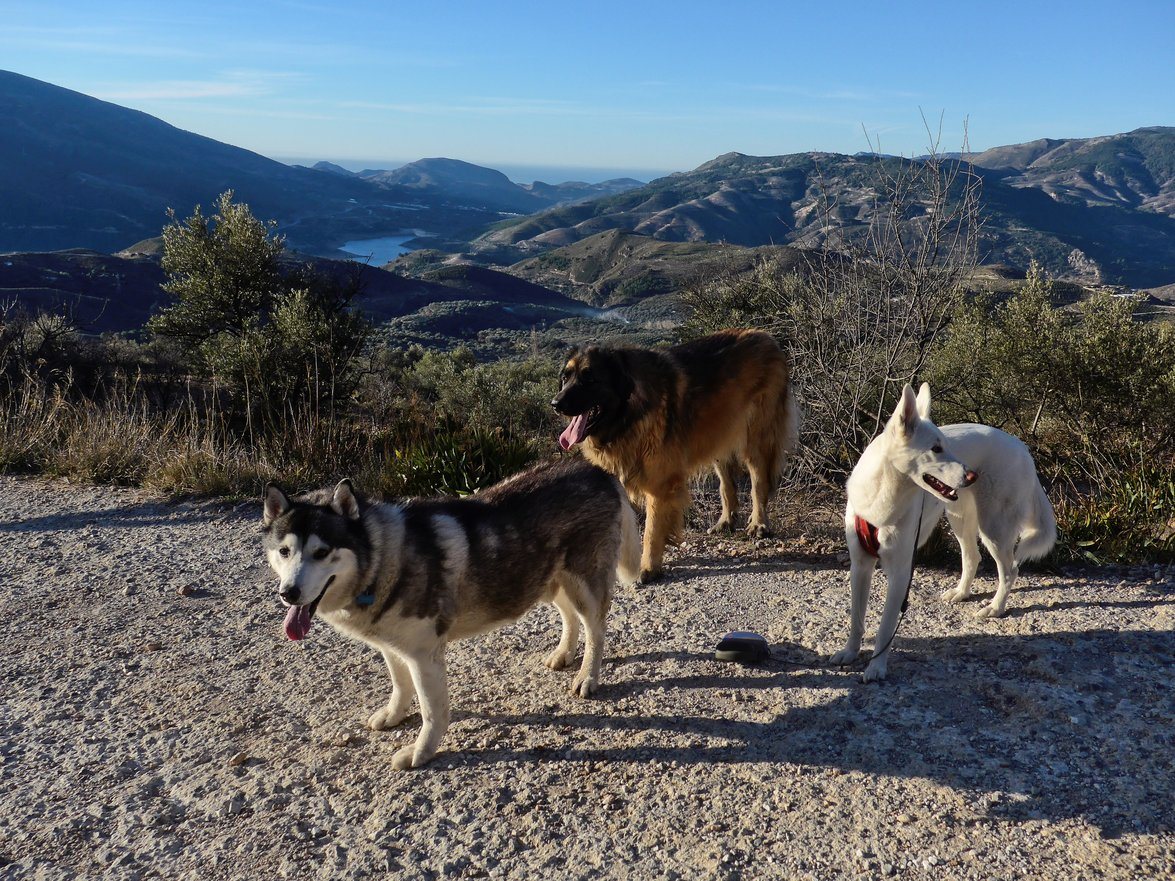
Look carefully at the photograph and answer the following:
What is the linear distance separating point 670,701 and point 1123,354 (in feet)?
25.7

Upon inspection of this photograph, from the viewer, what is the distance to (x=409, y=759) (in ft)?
13.2

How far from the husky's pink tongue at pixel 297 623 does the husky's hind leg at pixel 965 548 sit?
417 centimetres

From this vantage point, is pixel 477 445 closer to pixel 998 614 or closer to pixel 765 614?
pixel 765 614

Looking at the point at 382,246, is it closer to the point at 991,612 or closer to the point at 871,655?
the point at 991,612

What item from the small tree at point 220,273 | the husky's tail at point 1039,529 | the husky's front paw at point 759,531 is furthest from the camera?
the small tree at point 220,273

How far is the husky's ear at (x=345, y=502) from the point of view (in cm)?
379

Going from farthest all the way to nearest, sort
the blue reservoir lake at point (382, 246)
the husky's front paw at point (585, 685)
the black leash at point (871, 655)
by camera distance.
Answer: the blue reservoir lake at point (382, 246)
the husky's front paw at point (585, 685)
the black leash at point (871, 655)


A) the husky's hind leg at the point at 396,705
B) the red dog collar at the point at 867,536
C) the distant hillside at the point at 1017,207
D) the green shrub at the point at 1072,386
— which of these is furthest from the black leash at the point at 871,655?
the distant hillside at the point at 1017,207

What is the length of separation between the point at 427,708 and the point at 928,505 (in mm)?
3123

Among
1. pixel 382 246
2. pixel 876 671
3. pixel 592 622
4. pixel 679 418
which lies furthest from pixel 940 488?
pixel 382 246

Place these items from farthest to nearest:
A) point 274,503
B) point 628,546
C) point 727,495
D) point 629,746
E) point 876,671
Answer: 1. point 727,495
2. point 628,546
3. point 876,671
4. point 629,746
5. point 274,503

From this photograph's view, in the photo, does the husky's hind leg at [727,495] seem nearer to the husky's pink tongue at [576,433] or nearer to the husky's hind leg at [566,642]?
the husky's pink tongue at [576,433]

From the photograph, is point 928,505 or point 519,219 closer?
point 928,505

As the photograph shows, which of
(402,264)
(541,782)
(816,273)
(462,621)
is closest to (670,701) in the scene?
(541,782)
